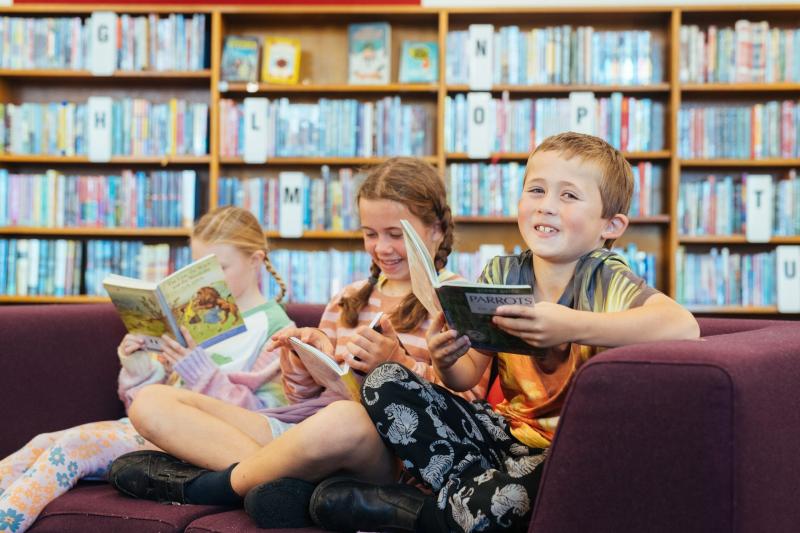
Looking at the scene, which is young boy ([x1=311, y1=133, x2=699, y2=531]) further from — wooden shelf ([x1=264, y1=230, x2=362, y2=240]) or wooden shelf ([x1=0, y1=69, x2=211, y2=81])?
wooden shelf ([x1=0, y1=69, x2=211, y2=81])

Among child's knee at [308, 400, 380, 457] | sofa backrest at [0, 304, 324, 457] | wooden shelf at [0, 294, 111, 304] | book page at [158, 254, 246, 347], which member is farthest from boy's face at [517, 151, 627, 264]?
wooden shelf at [0, 294, 111, 304]

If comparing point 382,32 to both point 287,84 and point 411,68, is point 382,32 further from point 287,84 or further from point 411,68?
point 287,84

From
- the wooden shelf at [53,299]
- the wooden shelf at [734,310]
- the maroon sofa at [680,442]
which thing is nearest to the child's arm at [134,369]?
the maroon sofa at [680,442]

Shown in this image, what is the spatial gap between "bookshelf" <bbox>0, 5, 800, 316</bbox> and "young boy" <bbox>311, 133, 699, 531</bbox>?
236 centimetres

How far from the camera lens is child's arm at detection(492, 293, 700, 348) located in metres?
1.31

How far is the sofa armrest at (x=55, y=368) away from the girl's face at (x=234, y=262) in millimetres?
262

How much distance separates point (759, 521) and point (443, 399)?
56 centimetres

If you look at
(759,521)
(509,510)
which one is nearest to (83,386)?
(509,510)

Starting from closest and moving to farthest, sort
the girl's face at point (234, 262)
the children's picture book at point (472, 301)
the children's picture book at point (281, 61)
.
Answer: the children's picture book at point (472, 301) → the girl's face at point (234, 262) → the children's picture book at point (281, 61)

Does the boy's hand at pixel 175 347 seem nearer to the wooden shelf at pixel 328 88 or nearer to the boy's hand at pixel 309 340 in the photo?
the boy's hand at pixel 309 340

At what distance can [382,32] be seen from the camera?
4051mm

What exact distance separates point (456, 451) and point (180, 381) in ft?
2.94

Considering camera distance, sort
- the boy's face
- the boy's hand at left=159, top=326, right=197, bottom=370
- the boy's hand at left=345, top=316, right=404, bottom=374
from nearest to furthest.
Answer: the boy's face, the boy's hand at left=345, top=316, right=404, bottom=374, the boy's hand at left=159, top=326, right=197, bottom=370

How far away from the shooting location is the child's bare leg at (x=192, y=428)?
1.71 m
